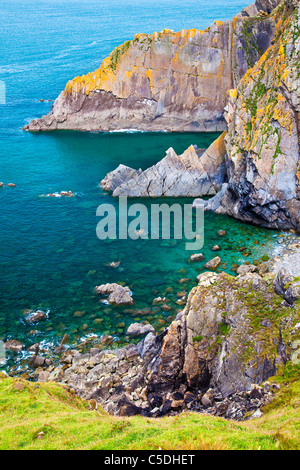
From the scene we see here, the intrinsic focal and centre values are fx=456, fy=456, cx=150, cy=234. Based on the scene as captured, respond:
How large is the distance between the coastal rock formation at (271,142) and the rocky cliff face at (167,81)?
43.6 meters

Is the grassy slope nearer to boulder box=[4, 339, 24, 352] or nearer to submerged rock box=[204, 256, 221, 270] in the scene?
boulder box=[4, 339, 24, 352]

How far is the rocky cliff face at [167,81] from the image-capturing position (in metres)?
124

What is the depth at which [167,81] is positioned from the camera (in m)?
128

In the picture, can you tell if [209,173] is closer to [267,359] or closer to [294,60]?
[294,60]

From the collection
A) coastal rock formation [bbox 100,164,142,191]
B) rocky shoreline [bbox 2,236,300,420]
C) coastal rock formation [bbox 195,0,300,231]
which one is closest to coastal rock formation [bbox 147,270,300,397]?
rocky shoreline [bbox 2,236,300,420]

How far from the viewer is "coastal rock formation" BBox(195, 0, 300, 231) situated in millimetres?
71875

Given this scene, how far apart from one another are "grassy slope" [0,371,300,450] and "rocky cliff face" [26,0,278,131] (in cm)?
10498

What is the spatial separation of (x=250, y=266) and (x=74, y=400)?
33.5 meters

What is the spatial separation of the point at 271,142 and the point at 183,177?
2091 cm

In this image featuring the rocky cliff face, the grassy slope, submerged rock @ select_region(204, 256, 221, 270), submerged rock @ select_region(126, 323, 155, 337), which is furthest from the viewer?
the rocky cliff face

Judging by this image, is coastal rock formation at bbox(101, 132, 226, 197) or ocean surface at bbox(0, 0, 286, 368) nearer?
ocean surface at bbox(0, 0, 286, 368)

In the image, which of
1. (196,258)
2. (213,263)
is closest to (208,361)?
(213,263)

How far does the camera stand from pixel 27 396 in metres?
36.0

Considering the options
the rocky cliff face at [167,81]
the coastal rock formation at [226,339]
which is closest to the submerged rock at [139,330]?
the coastal rock formation at [226,339]
